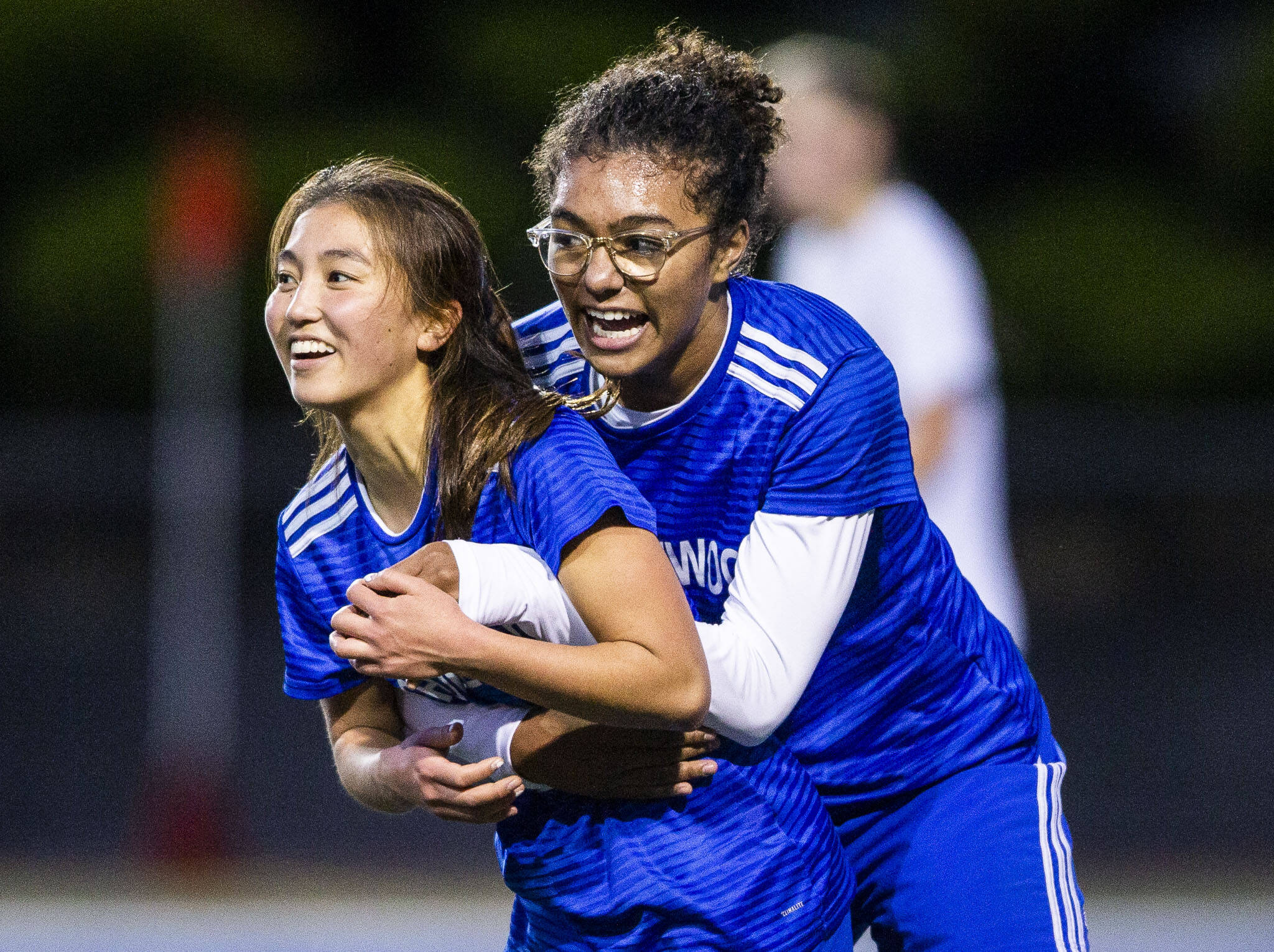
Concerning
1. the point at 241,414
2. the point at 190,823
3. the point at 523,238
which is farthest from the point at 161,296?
the point at 190,823

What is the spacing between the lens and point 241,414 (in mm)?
12445

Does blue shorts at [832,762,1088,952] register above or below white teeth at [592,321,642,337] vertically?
below

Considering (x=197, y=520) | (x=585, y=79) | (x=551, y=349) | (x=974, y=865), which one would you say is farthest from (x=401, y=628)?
(x=585, y=79)

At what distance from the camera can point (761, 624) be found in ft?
7.94

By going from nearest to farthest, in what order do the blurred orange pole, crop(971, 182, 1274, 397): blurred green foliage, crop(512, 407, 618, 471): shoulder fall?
crop(512, 407, 618, 471): shoulder, the blurred orange pole, crop(971, 182, 1274, 397): blurred green foliage

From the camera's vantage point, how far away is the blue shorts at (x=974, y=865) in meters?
2.54

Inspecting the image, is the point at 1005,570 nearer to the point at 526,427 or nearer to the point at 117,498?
the point at 526,427

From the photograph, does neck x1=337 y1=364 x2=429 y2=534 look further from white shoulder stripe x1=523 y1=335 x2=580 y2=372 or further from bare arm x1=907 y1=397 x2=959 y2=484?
bare arm x1=907 y1=397 x2=959 y2=484

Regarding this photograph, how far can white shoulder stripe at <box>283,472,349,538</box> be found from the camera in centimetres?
253

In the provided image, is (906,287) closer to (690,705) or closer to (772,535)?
(772,535)

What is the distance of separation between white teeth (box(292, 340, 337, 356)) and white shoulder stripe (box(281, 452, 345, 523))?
228 millimetres

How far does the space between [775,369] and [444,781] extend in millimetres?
728

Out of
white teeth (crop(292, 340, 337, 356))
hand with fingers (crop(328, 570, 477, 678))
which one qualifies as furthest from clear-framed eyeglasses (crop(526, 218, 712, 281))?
hand with fingers (crop(328, 570, 477, 678))

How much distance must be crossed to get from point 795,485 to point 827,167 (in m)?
1.88
